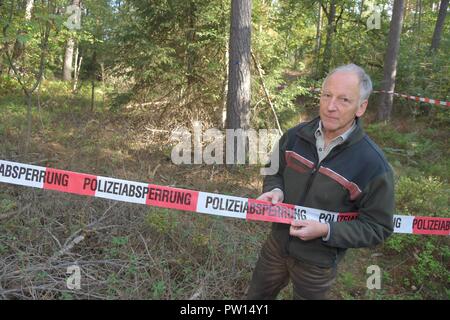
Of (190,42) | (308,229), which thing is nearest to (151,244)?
(308,229)

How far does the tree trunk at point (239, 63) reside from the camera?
22.7 ft

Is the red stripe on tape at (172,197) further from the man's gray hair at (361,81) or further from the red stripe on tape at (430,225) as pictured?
the red stripe on tape at (430,225)

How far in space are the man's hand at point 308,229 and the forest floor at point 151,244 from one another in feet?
5.96

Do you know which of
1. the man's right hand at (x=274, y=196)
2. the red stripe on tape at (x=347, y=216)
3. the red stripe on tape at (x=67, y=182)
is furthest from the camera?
the red stripe on tape at (x=67, y=182)

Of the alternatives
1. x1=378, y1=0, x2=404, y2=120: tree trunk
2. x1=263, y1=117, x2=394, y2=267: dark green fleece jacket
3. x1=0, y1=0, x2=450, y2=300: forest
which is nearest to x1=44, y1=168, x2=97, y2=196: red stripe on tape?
x1=0, y1=0, x2=450, y2=300: forest

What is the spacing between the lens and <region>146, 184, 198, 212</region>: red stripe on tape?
3.26 metres

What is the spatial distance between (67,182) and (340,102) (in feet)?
7.69

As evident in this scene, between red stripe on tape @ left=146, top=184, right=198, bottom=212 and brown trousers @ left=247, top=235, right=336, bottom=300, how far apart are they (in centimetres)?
84

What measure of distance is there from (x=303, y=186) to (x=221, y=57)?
6997mm

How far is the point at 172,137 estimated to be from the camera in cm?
830

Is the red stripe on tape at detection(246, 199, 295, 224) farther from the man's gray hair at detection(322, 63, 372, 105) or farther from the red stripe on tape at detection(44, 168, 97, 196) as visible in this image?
the red stripe on tape at detection(44, 168, 97, 196)

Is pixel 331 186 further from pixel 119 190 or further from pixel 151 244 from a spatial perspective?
pixel 151 244

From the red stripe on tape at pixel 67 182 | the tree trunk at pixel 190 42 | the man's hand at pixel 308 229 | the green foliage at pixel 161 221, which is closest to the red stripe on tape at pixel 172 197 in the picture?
the red stripe on tape at pixel 67 182
